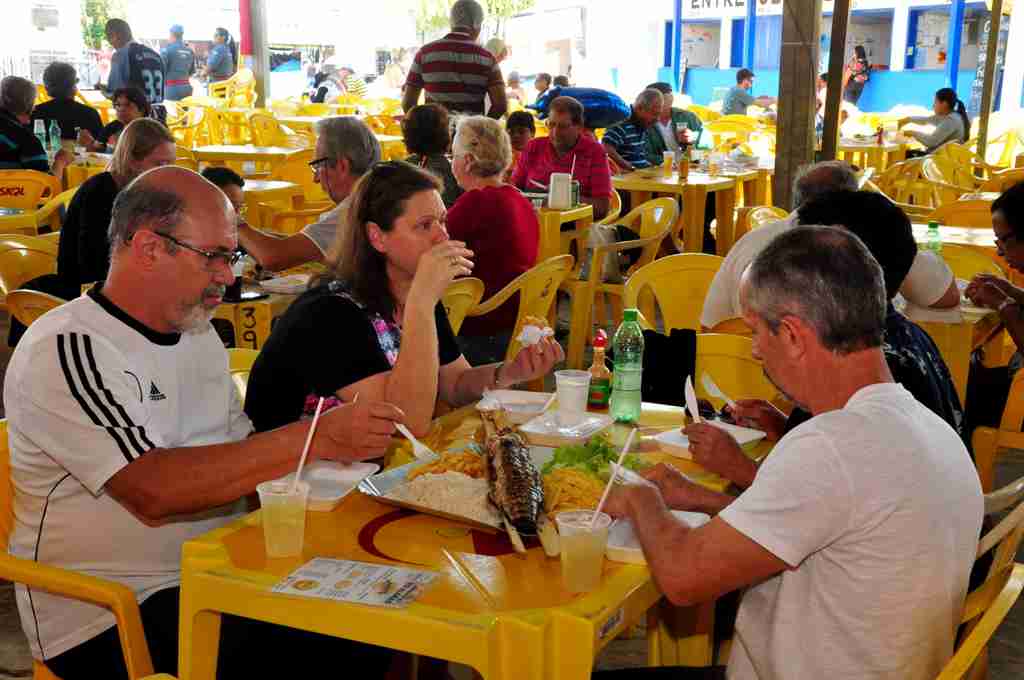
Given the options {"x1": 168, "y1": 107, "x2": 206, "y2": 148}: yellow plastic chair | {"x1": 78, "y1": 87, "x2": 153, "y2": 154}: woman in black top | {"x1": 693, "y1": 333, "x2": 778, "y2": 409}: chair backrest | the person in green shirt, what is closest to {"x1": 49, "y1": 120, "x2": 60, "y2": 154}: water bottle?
{"x1": 78, "y1": 87, "x2": 153, "y2": 154}: woman in black top

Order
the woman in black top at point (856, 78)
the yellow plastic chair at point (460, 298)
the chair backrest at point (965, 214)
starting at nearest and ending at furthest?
the yellow plastic chair at point (460, 298) < the chair backrest at point (965, 214) < the woman in black top at point (856, 78)

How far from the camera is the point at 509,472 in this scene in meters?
1.90

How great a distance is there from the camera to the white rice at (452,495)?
1.89m

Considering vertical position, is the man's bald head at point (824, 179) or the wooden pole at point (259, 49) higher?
the wooden pole at point (259, 49)

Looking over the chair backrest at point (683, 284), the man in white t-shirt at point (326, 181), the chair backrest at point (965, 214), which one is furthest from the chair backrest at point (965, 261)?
the man in white t-shirt at point (326, 181)

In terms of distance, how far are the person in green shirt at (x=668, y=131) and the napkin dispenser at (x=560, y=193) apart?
3131mm

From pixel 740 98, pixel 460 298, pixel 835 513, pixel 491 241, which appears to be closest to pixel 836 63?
pixel 491 241

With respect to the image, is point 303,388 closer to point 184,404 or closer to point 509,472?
point 184,404

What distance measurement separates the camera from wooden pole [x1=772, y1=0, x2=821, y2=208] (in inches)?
256

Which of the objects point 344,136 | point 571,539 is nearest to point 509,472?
point 571,539

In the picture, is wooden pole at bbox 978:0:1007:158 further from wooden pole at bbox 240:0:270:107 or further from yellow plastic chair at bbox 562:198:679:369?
wooden pole at bbox 240:0:270:107

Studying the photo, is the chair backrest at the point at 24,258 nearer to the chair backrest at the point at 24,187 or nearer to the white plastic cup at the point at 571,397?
the chair backrest at the point at 24,187

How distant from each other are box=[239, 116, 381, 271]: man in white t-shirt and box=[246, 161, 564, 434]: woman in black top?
1526 mm

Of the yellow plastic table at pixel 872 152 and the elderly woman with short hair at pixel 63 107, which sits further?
the yellow plastic table at pixel 872 152
